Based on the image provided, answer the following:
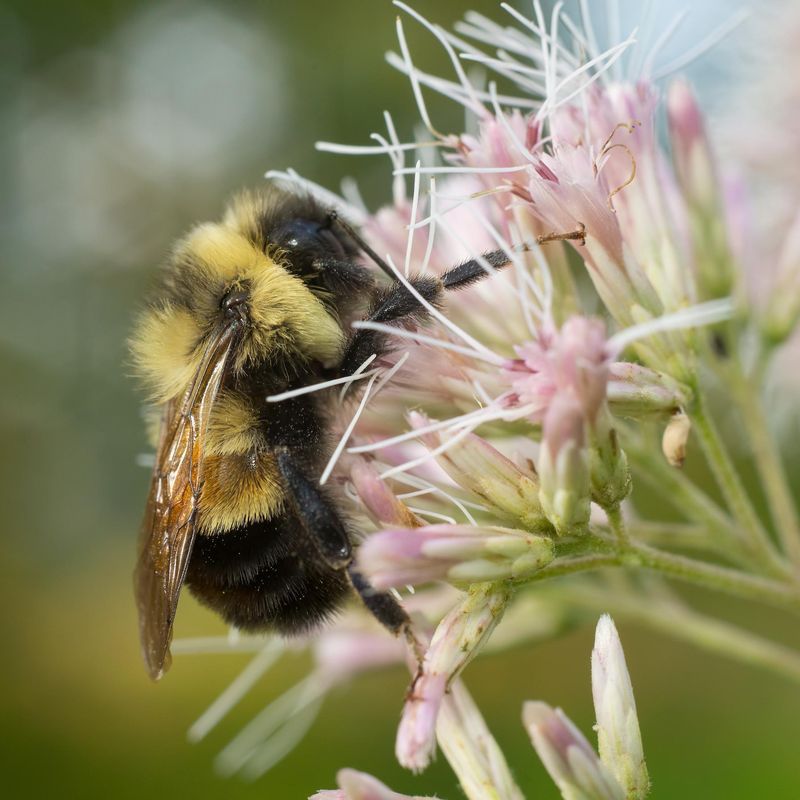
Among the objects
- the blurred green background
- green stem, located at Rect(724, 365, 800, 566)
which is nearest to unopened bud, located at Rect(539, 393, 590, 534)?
green stem, located at Rect(724, 365, 800, 566)

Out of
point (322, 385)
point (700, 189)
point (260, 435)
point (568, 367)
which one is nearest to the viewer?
point (568, 367)

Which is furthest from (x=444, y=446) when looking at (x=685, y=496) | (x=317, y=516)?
(x=685, y=496)

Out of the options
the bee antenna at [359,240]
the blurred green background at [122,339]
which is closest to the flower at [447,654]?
the bee antenna at [359,240]

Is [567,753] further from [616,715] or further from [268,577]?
[268,577]

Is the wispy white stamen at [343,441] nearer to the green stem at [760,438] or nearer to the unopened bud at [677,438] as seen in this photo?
the unopened bud at [677,438]

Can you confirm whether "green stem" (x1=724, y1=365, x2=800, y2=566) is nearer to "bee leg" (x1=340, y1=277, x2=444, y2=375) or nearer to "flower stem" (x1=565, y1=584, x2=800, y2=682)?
"flower stem" (x1=565, y1=584, x2=800, y2=682)
